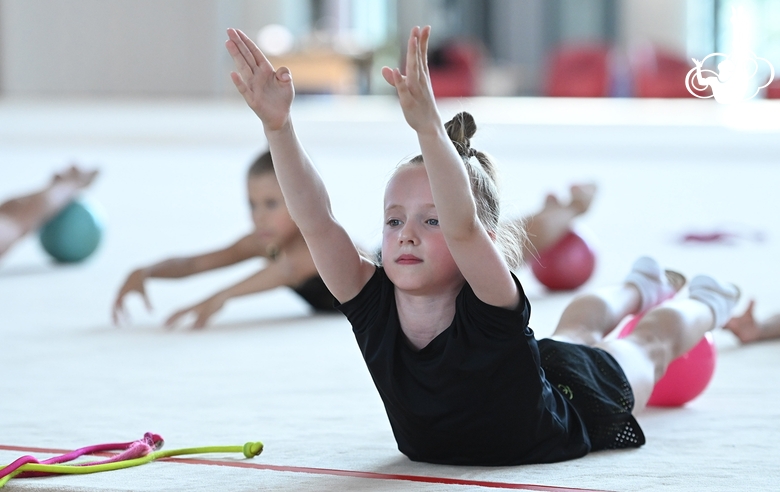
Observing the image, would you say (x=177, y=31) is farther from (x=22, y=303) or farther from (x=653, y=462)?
(x=653, y=462)

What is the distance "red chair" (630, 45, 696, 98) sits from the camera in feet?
29.0

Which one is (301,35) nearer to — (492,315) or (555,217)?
(555,217)

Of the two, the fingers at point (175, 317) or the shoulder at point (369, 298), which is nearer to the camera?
the shoulder at point (369, 298)

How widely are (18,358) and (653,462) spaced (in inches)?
56.5

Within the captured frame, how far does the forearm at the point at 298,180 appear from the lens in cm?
123

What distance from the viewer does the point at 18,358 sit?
7.24 feet

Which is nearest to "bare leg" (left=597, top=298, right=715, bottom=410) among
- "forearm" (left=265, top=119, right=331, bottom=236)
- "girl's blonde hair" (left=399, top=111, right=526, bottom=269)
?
"girl's blonde hair" (left=399, top=111, right=526, bottom=269)

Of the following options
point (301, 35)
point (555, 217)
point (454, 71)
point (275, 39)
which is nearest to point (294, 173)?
point (555, 217)

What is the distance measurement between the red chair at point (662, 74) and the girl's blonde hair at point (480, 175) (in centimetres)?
789

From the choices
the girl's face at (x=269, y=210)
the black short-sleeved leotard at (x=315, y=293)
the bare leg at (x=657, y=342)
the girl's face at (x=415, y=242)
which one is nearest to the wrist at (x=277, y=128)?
the girl's face at (x=415, y=242)

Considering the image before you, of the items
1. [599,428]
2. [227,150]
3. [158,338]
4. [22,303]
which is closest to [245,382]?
[158,338]

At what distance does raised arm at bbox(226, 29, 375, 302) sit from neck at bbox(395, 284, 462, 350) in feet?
0.28

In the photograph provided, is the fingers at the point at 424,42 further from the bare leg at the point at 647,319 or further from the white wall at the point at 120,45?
the white wall at the point at 120,45

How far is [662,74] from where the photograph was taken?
352 inches
